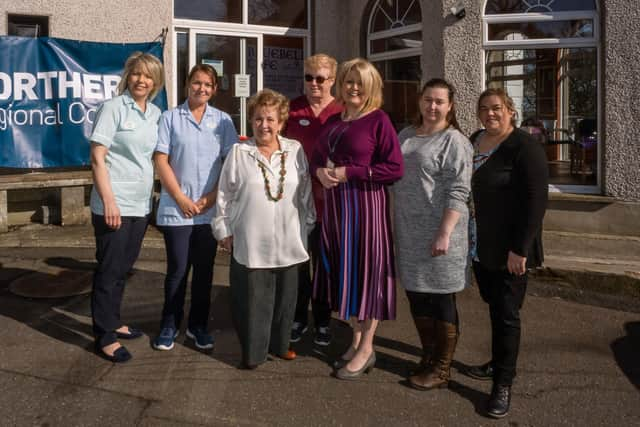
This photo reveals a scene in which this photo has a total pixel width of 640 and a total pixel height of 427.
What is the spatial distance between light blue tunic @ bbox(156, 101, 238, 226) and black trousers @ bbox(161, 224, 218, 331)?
0.08 metres

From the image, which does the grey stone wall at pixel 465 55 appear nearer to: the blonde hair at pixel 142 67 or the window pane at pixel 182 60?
the window pane at pixel 182 60

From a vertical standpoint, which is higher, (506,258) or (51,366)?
(506,258)

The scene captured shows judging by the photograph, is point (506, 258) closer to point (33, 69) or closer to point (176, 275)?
point (176, 275)

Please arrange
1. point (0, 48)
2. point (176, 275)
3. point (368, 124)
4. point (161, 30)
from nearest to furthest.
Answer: point (368, 124) < point (176, 275) < point (0, 48) < point (161, 30)

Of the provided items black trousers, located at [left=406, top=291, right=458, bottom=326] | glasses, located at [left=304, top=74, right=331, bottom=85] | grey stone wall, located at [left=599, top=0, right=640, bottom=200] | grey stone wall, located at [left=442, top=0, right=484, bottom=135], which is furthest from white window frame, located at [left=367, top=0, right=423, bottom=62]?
black trousers, located at [left=406, top=291, right=458, bottom=326]

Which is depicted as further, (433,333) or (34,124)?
(34,124)

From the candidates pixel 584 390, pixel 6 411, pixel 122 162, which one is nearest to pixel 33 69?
pixel 122 162

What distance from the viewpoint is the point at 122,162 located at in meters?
3.74

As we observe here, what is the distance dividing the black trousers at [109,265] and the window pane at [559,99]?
4965 mm

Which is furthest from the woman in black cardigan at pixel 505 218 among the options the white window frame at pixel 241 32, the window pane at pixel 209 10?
the window pane at pixel 209 10

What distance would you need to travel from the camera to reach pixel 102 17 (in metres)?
7.84

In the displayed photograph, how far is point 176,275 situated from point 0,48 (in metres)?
4.91

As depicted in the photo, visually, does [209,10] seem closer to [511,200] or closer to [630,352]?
[511,200]

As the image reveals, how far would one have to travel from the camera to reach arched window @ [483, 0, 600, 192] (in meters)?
6.86
